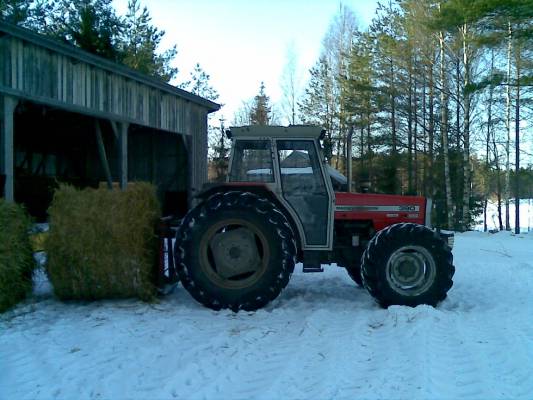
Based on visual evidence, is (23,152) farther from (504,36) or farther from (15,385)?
(504,36)

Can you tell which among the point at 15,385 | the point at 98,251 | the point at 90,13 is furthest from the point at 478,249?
the point at 90,13

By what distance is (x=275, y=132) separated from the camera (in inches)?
259

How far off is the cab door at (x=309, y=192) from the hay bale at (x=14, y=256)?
3.28 m

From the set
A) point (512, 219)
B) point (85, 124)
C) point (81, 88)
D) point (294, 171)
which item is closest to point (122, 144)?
point (81, 88)

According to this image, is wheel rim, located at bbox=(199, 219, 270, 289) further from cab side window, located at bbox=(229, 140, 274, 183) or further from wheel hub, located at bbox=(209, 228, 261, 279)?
cab side window, located at bbox=(229, 140, 274, 183)

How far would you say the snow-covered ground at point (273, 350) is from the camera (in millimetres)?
3844

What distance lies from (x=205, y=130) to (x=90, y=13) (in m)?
Answer: 10.2

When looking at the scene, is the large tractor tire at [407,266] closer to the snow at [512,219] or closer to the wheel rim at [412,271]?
the wheel rim at [412,271]

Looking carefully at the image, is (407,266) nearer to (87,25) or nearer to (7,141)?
(7,141)

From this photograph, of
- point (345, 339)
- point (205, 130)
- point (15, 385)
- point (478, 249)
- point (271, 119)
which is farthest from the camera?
point (271, 119)

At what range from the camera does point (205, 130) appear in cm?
1895

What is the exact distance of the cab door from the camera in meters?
6.46

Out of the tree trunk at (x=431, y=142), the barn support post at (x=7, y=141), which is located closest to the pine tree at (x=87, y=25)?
the barn support post at (x=7, y=141)

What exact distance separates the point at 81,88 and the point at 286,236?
8490 mm
